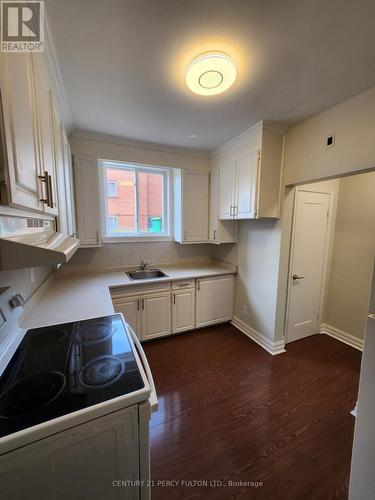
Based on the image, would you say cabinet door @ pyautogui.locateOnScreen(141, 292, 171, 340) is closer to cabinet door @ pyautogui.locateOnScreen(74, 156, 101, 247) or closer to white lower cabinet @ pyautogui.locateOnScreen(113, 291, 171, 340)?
white lower cabinet @ pyautogui.locateOnScreen(113, 291, 171, 340)

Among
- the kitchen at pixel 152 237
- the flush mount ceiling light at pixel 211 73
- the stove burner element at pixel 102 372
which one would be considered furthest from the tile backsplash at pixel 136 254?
the flush mount ceiling light at pixel 211 73

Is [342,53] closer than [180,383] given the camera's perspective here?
Yes

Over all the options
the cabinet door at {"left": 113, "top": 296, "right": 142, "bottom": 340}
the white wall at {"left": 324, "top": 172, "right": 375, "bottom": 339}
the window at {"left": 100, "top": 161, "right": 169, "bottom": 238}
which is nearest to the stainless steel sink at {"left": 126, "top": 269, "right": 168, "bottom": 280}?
the cabinet door at {"left": 113, "top": 296, "right": 142, "bottom": 340}

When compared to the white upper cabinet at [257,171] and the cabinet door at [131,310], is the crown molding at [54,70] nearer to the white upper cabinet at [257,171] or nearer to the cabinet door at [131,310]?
the white upper cabinet at [257,171]

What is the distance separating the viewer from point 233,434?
1.50 metres

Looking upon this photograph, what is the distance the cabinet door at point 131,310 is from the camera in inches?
93.2

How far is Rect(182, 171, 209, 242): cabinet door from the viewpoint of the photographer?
292 centimetres

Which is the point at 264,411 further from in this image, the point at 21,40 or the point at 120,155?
the point at 120,155

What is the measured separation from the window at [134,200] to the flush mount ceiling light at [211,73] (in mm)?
1661

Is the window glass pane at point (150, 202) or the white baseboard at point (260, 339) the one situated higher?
the window glass pane at point (150, 202)

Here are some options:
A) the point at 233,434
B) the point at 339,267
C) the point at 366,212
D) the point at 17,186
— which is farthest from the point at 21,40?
the point at 339,267

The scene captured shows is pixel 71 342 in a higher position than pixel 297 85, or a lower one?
lower

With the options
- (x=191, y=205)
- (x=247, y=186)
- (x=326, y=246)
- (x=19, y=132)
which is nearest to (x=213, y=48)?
(x=19, y=132)

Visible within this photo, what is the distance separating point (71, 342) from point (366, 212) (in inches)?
131
